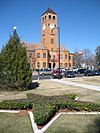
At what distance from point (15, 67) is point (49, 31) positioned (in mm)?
70420

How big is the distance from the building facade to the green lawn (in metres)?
73.7

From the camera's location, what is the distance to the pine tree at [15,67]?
18.6m

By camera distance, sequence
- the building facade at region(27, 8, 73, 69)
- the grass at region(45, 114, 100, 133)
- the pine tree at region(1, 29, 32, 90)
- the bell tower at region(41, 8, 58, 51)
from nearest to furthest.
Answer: the grass at region(45, 114, 100, 133) < the pine tree at region(1, 29, 32, 90) < the building facade at region(27, 8, 73, 69) < the bell tower at region(41, 8, 58, 51)

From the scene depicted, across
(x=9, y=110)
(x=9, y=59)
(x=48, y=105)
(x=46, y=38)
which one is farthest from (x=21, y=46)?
(x=46, y=38)

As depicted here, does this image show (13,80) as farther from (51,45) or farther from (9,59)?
(51,45)

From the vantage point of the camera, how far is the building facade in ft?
278

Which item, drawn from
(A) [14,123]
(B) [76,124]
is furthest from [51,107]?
(A) [14,123]

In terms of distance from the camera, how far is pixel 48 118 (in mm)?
9273

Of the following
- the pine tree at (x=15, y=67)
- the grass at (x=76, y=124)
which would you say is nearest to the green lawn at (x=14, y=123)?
the grass at (x=76, y=124)

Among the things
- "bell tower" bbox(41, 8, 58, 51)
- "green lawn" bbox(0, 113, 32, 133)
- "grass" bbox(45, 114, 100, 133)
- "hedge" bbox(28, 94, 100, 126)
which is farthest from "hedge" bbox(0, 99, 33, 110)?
"bell tower" bbox(41, 8, 58, 51)

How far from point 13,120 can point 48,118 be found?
4.98 ft

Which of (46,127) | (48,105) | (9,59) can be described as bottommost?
(46,127)

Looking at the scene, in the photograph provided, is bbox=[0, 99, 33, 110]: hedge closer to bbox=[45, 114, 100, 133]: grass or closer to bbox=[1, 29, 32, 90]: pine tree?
bbox=[45, 114, 100, 133]: grass

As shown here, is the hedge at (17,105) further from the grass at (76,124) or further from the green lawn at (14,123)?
the grass at (76,124)
